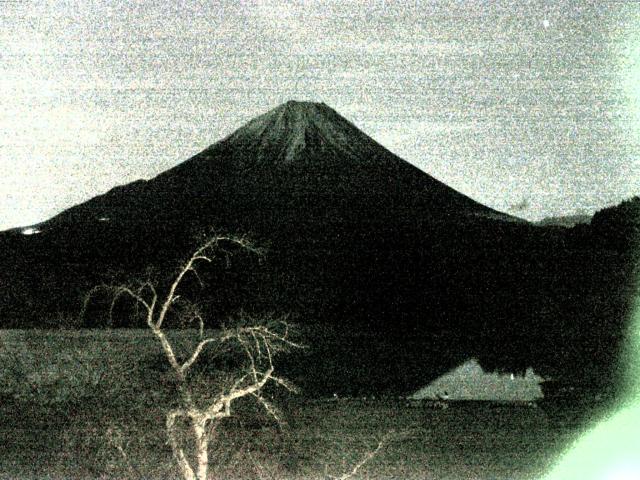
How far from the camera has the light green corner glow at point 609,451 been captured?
10.2 metres

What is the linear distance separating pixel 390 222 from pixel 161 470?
20.5m

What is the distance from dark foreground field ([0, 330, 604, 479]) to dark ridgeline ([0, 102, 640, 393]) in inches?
99.0

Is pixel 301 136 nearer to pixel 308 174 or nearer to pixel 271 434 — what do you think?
pixel 308 174

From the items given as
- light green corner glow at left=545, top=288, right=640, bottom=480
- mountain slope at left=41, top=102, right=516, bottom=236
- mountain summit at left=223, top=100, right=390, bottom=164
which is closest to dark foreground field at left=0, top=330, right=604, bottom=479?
light green corner glow at left=545, top=288, right=640, bottom=480

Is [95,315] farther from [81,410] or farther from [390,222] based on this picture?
[390,222]

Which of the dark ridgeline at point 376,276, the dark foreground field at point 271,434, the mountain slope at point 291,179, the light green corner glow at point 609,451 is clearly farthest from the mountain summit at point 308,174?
the dark foreground field at point 271,434

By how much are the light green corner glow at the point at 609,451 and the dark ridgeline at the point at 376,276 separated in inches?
86.7

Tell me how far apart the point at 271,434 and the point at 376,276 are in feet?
40.3

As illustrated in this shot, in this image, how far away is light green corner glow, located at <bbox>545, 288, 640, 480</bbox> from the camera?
400 inches

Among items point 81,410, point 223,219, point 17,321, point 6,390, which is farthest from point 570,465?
point 223,219

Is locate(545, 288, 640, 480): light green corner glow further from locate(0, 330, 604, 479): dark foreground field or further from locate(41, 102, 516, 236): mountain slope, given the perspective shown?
locate(41, 102, 516, 236): mountain slope

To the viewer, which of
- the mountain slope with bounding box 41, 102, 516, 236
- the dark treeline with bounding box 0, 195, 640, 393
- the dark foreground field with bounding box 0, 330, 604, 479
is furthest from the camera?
the mountain slope with bounding box 41, 102, 516, 236

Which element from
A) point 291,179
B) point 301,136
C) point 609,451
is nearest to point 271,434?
point 609,451

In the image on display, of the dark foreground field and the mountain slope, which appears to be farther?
the mountain slope
